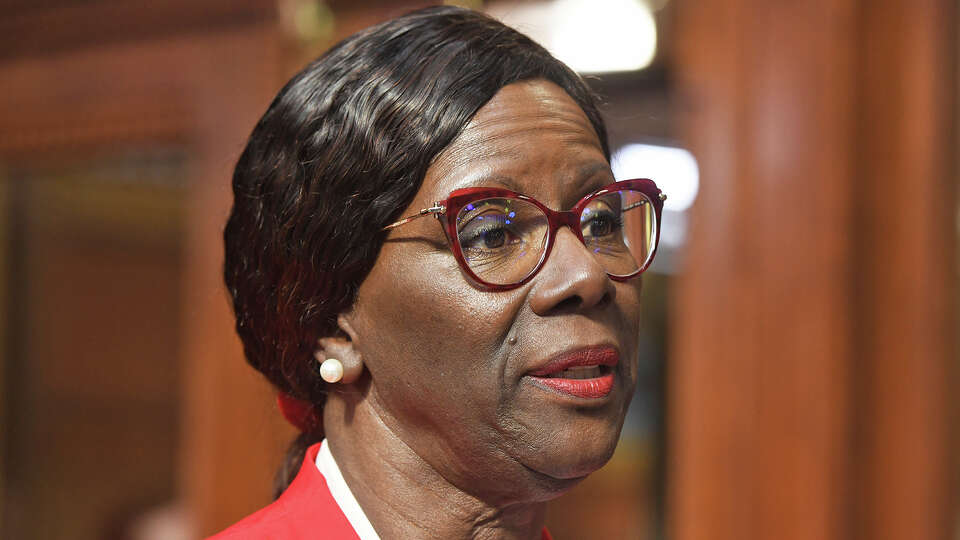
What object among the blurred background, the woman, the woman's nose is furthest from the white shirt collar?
the blurred background

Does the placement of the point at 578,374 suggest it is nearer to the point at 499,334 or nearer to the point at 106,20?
the point at 499,334

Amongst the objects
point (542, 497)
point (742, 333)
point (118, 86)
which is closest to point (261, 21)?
point (118, 86)

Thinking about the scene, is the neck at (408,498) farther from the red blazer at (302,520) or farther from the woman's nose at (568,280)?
the woman's nose at (568,280)

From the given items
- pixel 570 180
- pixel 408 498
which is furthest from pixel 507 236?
pixel 408 498

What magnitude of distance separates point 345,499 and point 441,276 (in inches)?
12.6

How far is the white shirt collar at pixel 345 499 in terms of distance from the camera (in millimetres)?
1381

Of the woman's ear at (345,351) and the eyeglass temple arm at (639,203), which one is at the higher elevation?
the eyeglass temple arm at (639,203)

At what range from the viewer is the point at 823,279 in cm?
283

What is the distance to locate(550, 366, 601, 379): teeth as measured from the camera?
4.23ft

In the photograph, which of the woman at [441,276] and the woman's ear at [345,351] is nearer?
the woman at [441,276]

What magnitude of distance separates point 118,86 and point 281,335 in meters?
2.52

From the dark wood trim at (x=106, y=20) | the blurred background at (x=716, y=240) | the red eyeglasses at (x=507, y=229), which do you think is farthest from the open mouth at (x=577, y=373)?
the dark wood trim at (x=106, y=20)

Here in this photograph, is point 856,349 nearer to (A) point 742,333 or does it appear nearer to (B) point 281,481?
(A) point 742,333

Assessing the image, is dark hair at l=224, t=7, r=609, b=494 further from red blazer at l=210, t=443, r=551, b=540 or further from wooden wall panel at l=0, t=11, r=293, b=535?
wooden wall panel at l=0, t=11, r=293, b=535
